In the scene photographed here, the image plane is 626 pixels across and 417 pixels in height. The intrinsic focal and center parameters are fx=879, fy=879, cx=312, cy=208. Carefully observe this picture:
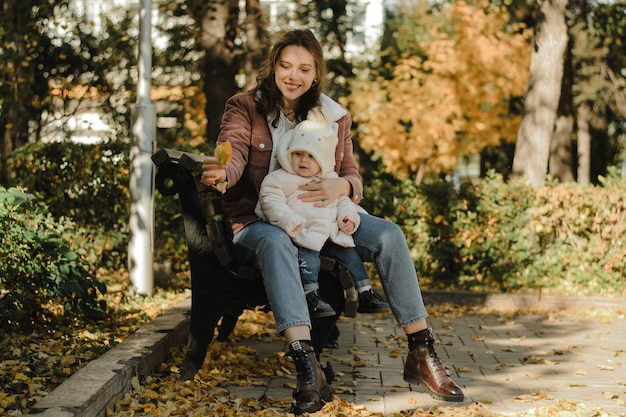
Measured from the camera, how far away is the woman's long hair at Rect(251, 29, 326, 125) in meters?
4.71

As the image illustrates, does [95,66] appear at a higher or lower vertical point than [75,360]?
higher

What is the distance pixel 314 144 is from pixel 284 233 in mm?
509

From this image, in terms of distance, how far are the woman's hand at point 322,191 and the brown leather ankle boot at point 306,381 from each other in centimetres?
74

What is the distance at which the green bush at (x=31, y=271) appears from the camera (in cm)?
518

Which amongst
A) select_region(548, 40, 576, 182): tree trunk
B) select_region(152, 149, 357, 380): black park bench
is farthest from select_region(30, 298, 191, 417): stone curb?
select_region(548, 40, 576, 182): tree trunk

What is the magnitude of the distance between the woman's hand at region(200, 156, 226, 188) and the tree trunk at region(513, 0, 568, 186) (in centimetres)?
737

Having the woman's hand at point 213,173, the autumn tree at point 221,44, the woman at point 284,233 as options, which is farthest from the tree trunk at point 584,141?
the woman's hand at point 213,173

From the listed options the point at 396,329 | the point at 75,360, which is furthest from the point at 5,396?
the point at 396,329

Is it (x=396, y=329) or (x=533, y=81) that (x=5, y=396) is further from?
(x=533, y=81)

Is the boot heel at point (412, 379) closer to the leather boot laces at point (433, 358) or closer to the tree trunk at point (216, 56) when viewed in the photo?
the leather boot laces at point (433, 358)

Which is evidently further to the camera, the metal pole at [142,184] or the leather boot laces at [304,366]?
the metal pole at [142,184]

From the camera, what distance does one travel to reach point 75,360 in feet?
15.1

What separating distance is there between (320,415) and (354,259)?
33.8 inches

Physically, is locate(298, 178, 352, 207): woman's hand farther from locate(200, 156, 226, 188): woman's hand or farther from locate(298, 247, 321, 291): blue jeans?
locate(200, 156, 226, 188): woman's hand
